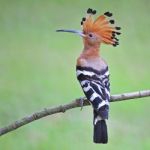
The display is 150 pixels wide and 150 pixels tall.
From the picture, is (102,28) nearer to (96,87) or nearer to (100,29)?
(100,29)

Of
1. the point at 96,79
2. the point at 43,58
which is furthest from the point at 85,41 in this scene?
the point at 43,58

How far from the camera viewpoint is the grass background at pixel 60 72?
152 inches

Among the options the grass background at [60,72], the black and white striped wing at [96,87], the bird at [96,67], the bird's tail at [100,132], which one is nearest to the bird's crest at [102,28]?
the bird at [96,67]

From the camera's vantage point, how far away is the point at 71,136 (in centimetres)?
387

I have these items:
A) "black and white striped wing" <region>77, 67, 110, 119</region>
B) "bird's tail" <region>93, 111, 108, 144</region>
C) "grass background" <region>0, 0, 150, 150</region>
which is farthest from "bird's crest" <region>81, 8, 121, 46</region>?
→ "grass background" <region>0, 0, 150, 150</region>

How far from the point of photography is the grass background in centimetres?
386

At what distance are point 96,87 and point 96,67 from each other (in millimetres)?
117

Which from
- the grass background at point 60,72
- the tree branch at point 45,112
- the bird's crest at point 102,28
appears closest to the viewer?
the tree branch at point 45,112

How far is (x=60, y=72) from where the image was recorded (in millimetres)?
4426

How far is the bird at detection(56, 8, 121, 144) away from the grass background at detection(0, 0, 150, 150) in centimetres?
146

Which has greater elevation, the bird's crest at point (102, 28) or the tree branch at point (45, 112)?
the bird's crest at point (102, 28)

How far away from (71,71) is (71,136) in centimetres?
69

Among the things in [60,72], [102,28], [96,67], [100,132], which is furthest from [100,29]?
[60,72]

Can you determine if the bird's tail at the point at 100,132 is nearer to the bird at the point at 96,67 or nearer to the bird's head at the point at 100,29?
the bird at the point at 96,67
